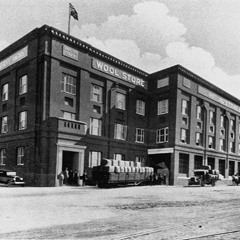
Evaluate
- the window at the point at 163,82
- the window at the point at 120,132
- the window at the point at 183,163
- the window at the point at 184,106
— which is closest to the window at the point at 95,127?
the window at the point at 120,132

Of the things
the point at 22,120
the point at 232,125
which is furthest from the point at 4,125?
the point at 232,125

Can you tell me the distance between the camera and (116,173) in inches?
979

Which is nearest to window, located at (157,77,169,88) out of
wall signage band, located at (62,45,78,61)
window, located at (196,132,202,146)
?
window, located at (196,132,202,146)

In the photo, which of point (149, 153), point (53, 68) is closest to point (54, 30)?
point (53, 68)

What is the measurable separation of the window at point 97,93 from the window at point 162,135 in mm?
9443

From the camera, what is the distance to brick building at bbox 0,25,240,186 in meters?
26.4

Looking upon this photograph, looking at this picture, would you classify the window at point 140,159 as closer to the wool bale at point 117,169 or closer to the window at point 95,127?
the window at point 95,127

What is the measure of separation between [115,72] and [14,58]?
10.6 meters

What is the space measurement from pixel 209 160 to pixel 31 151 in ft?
86.1

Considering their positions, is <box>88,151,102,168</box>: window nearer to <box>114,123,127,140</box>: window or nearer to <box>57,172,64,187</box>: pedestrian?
<box>114,123,127,140</box>: window

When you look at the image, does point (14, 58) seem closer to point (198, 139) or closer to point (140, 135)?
point (140, 135)

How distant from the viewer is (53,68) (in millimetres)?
26984

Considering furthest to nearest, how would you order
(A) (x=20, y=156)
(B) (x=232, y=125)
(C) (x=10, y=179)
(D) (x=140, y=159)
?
(B) (x=232, y=125), (D) (x=140, y=159), (A) (x=20, y=156), (C) (x=10, y=179)

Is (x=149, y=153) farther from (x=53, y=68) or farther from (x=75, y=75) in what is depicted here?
(x=53, y=68)
